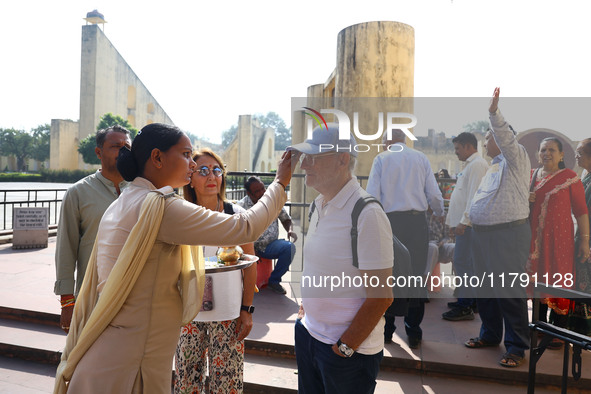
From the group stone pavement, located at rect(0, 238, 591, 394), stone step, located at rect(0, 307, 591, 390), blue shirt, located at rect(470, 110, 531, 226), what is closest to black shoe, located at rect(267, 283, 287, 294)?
stone pavement, located at rect(0, 238, 591, 394)

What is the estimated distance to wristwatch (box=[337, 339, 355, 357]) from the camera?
166 centimetres

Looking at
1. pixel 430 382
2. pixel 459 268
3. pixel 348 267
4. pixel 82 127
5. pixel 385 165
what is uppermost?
pixel 82 127

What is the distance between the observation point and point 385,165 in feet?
12.9

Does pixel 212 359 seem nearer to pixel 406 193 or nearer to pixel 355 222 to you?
pixel 355 222

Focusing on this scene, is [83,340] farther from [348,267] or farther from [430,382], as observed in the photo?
[430,382]

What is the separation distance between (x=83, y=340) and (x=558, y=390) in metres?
3.34

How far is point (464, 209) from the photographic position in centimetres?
441

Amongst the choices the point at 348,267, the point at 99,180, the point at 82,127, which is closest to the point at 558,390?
the point at 348,267

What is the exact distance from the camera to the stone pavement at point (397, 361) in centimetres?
316

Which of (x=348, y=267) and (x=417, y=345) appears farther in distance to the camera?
(x=417, y=345)

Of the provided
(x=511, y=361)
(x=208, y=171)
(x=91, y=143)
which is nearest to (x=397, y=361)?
(x=511, y=361)

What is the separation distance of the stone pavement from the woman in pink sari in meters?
0.63

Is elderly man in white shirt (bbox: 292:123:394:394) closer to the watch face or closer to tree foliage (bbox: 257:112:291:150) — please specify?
the watch face

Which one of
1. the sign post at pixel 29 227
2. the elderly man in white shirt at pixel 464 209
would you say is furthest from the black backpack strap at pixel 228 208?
the sign post at pixel 29 227
